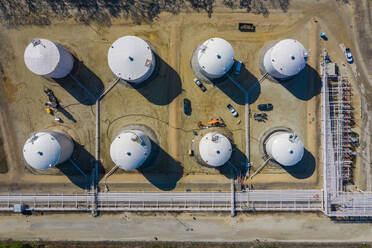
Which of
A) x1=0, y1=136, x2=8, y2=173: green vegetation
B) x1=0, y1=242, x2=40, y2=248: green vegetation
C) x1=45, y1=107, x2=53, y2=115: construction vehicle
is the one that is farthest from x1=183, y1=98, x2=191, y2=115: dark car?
x1=0, y1=242, x2=40, y2=248: green vegetation

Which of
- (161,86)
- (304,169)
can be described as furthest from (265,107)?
(161,86)

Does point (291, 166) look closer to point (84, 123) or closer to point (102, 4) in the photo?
point (84, 123)

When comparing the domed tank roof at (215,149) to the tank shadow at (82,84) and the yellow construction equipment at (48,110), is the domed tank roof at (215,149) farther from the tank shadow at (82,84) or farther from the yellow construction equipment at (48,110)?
the yellow construction equipment at (48,110)

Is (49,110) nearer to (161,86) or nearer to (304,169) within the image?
(161,86)

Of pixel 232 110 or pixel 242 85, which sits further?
pixel 242 85

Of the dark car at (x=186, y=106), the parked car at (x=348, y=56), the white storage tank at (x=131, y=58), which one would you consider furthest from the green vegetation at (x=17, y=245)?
the parked car at (x=348, y=56)

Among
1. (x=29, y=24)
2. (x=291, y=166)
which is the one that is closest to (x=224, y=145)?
(x=291, y=166)
